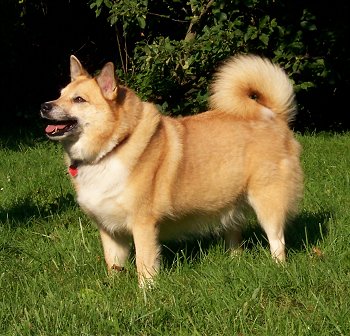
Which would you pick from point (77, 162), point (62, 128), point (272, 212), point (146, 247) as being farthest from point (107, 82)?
point (272, 212)

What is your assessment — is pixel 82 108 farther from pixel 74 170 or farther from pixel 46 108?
pixel 74 170

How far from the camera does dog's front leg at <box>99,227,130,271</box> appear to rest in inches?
158

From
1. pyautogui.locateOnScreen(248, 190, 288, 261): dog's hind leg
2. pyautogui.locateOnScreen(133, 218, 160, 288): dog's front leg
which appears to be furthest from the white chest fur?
pyautogui.locateOnScreen(248, 190, 288, 261): dog's hind leg

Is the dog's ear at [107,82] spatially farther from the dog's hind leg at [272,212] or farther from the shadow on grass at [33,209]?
the shadow on grass at [33,209]

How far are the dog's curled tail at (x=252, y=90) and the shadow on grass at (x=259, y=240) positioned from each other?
82 centimetres

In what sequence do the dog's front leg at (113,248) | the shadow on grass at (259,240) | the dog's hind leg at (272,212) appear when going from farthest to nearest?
the shadow on grass at (259,240), the dog's hind leg at (272,212), the dog's front leg at (113,248)

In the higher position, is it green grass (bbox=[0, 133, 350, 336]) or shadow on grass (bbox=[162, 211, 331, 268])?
green grass (bbox=[0, 133, 350, 336])

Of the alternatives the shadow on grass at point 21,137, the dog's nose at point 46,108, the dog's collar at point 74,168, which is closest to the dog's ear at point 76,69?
the dog's nose at point 46,108

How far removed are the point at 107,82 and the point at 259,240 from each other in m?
1.66

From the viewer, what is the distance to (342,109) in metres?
11.9

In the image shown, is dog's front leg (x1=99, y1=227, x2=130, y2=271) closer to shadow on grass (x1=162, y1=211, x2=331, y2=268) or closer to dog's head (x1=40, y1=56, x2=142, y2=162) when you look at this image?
shadow on grass (x1=162, y1=211, x2=331, y2=268)

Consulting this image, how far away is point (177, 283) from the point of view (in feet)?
11.6

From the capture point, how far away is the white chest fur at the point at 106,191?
3703mm

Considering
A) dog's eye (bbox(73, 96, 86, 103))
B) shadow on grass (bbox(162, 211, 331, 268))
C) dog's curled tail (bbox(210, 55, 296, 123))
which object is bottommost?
shadow on grass (bbox(162, 211, 331, 268))
